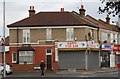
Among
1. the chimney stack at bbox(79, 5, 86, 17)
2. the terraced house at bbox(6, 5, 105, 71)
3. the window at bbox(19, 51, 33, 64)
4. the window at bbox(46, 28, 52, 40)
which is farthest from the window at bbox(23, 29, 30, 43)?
the chimney stack at bbox(79, 5, 86, 17)

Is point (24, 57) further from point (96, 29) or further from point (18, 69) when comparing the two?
point (96, 29)

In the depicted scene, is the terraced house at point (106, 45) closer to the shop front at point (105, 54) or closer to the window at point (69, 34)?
the shop front at point (105, 54)

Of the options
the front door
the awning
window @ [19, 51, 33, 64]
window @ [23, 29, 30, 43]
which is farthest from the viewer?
window @ [23, 29, 30, 43]

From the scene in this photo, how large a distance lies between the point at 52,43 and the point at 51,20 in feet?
11.2

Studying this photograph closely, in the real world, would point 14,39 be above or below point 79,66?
above

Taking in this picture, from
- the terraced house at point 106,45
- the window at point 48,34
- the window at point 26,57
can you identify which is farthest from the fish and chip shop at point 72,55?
the terraced house at point 106,45

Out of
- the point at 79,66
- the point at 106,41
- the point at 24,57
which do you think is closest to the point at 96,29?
the point at 106,41

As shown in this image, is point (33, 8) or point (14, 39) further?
point (33, 8)

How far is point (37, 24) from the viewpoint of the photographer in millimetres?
55781

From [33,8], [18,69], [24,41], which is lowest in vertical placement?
[18,69]

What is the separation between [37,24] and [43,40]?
2.41 meters

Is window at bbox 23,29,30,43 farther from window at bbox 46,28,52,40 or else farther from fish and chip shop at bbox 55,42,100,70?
fish and chip shop at bbox 55,42,100,70

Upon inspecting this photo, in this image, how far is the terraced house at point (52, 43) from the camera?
5509 cm

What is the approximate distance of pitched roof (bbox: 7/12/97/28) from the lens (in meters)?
55.7
